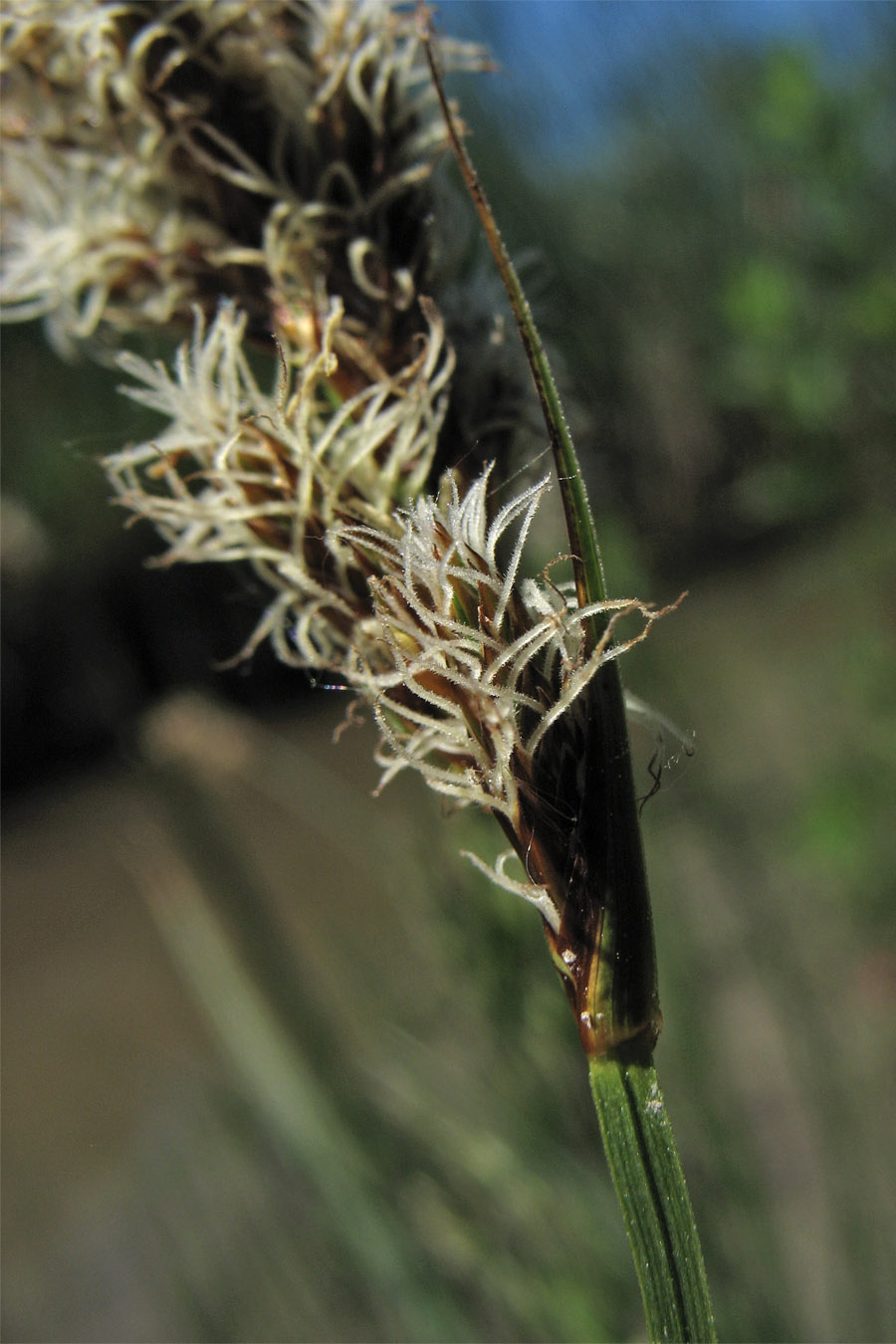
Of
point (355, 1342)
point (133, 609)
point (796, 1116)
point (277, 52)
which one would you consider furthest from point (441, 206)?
point (133, 609)

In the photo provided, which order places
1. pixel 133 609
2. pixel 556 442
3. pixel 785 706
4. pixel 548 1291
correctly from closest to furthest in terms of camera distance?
pixel 556 442 → pixel 548 1291 → pixel 785 706 → pixel 133 609

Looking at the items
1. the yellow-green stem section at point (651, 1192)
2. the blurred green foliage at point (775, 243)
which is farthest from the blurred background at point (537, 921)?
the yellow-green stem section at point (651, 1192)

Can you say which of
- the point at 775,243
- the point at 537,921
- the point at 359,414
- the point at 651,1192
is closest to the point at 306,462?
the point at 359,414

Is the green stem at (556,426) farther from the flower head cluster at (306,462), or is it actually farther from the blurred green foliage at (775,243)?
the blurred green foliage at (775,243)

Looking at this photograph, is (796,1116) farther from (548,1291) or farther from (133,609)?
(133,609)

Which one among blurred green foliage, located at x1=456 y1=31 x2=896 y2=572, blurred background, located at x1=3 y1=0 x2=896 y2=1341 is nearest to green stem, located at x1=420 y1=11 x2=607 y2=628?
blurred background, located at x1=3 y1=0 x2=896 y2=1341

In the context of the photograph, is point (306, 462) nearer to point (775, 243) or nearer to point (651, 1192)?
point (651, 1192)

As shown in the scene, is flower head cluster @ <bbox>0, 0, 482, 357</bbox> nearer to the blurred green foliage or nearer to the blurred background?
the blurred background
